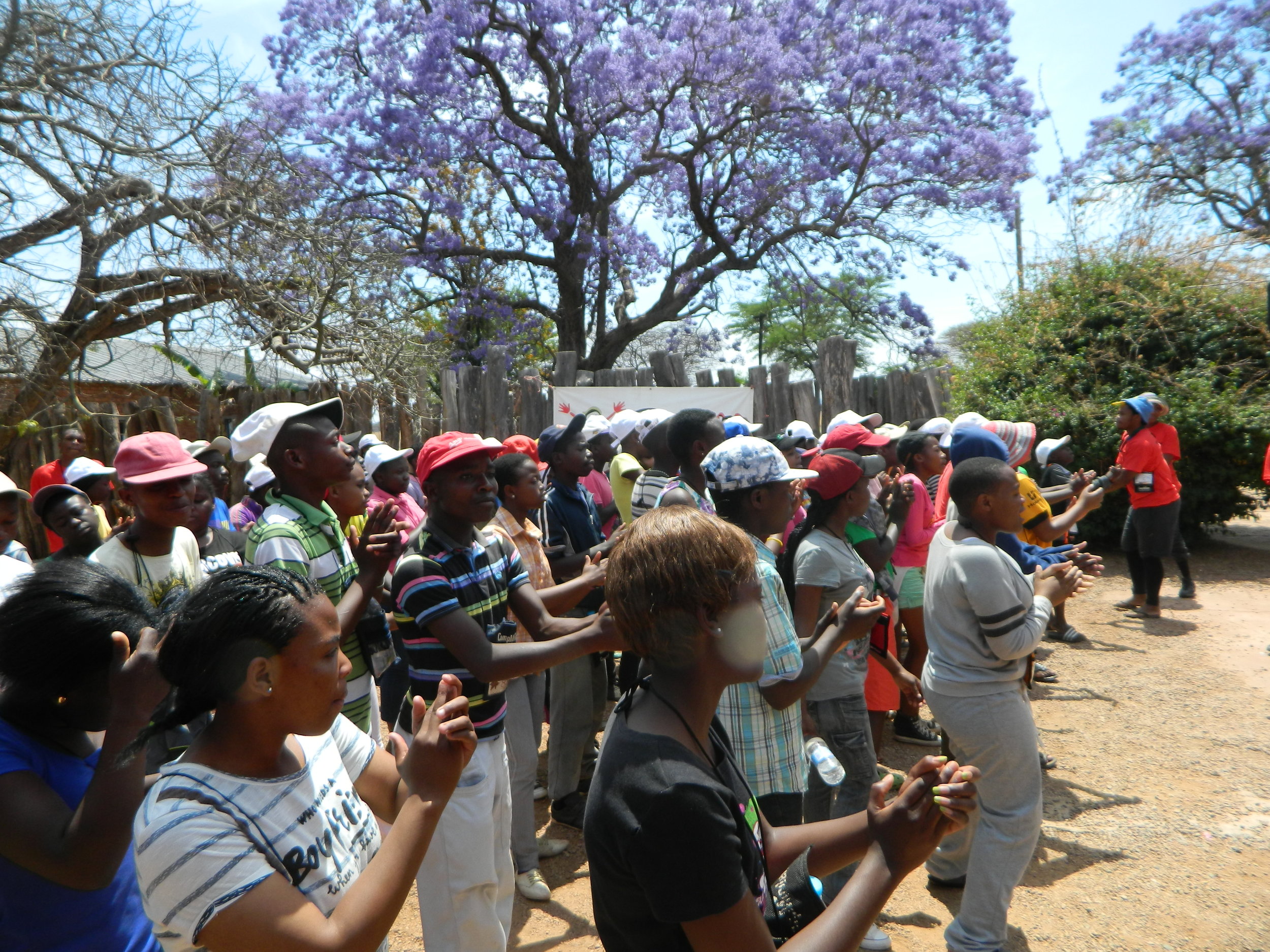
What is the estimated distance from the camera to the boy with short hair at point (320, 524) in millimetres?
2980

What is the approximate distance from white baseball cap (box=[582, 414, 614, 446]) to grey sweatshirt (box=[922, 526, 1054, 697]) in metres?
3.89

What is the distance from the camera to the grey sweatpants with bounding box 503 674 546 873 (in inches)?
159

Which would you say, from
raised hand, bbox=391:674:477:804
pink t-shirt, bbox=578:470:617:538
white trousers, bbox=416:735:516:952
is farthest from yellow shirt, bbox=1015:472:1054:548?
raised hand, bbox=391:674:477:804

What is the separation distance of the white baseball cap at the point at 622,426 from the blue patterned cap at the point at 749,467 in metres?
3.77

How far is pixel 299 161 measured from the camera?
12.1 metres

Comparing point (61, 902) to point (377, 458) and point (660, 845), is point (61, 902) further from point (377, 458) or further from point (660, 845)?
point (377, 458)

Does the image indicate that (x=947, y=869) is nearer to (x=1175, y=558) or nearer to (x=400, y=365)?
(x=1175, y=558)

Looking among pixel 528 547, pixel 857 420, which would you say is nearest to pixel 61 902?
pixel 528 547

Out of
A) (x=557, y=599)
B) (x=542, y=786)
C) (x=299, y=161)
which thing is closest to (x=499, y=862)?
(x=557, y=599)

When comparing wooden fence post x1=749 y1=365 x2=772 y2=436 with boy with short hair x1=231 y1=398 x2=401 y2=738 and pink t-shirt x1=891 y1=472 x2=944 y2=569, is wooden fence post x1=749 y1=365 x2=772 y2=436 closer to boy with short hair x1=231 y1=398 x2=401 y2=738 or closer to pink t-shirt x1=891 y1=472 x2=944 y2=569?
pink t-shirt x1=891 y1=472 x2=944 y2=569

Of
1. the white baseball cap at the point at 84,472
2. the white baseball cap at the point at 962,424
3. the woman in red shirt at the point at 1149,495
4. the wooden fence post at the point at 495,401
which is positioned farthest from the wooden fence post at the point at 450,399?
the woman in red shirt at the point at 1149,495

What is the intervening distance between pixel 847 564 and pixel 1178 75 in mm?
22924

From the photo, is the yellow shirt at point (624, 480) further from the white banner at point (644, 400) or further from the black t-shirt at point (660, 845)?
the black t-shirt at point (660, 845)

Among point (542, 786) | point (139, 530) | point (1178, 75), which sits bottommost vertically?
point (542, 786)
